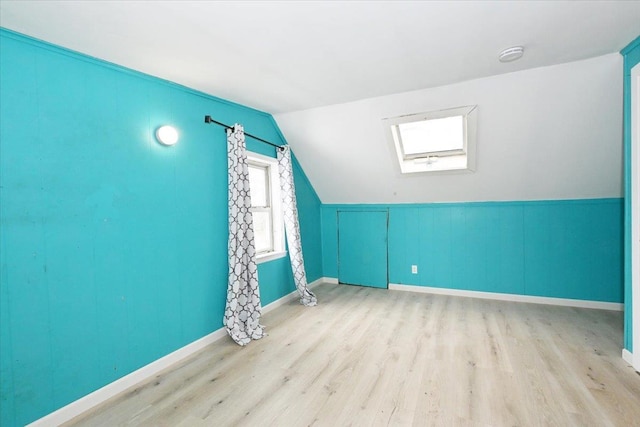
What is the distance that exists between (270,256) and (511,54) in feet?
9.27

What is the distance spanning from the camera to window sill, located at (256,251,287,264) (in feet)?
10.8

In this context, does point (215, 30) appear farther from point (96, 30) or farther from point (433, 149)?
point (433, 149)

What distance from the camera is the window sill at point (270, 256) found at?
3.31 meters

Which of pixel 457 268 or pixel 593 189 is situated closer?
pixel 593 189

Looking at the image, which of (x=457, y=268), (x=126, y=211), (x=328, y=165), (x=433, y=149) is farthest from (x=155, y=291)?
(x=457, y=268)

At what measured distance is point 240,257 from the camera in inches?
108

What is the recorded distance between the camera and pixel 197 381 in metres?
2.15

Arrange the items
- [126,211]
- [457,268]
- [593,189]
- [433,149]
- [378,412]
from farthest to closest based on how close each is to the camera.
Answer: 1. [457,268]
2. [433,149]
3. [593,189]
4. [126,211]
5. [378,412]

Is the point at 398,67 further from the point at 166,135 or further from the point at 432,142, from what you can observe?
the point at 166,135

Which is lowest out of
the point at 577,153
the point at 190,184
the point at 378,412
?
the point at 378,412

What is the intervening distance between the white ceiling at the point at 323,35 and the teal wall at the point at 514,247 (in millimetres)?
1916

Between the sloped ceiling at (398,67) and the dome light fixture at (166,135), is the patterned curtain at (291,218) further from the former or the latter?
the dome light fixture at (166,135)

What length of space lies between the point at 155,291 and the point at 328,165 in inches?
Answer: 96.9

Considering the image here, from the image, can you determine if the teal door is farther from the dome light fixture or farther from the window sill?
the dome light fixture
